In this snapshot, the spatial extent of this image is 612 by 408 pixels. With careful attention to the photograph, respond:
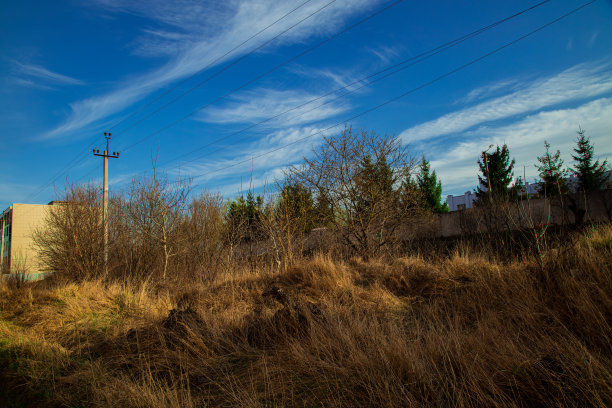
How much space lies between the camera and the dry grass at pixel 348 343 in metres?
2.50

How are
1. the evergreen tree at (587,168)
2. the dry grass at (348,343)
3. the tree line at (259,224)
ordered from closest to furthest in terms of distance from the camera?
1. the dry grass at (348,343)
2. the tree line at (259,224)
3. the evergreen tree at (587,168)

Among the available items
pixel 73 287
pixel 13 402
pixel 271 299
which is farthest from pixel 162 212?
pixel 13 402

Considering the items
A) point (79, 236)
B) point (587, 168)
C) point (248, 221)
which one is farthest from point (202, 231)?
point (587, 168)

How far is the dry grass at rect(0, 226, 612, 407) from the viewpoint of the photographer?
98.5 inches

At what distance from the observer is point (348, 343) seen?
3.40 meters

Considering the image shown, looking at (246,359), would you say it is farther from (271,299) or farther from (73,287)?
(73,287)

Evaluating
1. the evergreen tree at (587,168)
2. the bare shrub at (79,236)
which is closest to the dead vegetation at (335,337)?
the bare shrub at (79,236)

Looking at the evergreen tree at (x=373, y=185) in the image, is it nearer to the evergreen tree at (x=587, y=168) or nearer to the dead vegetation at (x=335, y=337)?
the dead vegetation at (x=335, y=337)

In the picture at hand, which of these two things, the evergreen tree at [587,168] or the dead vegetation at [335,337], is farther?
the evergreen tree at [587,168]

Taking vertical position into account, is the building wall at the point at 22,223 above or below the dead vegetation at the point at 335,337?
above

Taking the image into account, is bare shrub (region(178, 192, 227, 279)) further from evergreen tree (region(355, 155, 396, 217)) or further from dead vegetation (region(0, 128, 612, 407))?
Answer: evergreen tree (region(355, 155, 396, 217))

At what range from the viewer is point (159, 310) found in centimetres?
671

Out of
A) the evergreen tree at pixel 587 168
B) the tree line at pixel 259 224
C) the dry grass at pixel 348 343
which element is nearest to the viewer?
the dry grass at pixel 348 343

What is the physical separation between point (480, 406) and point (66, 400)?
405 cm
